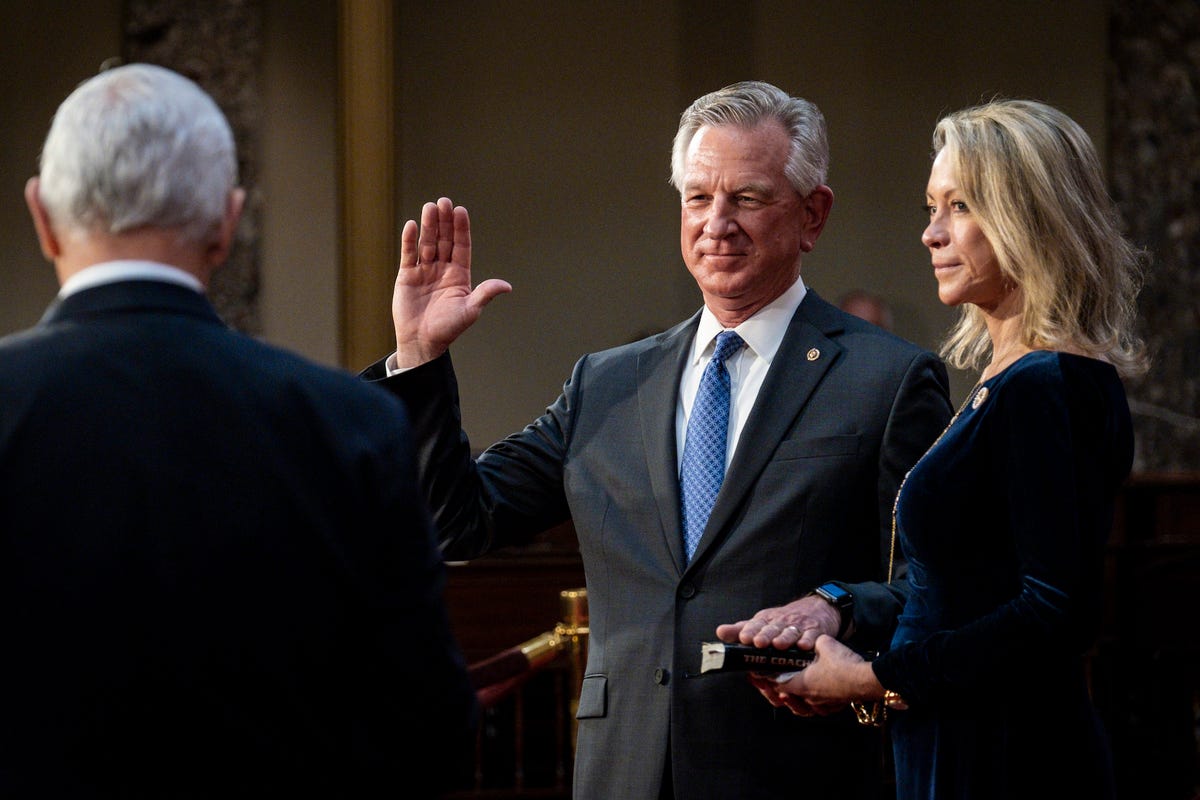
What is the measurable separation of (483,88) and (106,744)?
288 inches

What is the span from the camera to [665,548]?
2.33m

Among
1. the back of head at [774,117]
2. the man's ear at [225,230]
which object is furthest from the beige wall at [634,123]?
the man's ear at [225,230]

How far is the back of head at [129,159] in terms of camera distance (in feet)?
4.38

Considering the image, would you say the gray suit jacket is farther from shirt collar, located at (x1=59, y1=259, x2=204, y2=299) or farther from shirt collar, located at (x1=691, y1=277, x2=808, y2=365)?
shirt collar, located at (x1=59, y1=259, x2=204, y2=299)

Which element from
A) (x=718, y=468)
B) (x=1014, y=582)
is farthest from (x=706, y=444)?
(x=1014, y=582)

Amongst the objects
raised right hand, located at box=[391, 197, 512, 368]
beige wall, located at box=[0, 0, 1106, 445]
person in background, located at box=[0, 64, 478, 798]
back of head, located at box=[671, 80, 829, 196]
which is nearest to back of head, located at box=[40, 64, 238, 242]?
person in background, located at box=[0, 64, 478, 798]

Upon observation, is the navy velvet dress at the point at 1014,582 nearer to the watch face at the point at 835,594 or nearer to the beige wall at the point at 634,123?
the watch face at the point at 835,594

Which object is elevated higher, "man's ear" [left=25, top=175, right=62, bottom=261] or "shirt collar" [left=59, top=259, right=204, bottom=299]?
"man's ear" [left=25, top=175, right=62, bottom=261]

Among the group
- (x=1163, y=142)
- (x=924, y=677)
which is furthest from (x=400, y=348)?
(x=1163, y=142)

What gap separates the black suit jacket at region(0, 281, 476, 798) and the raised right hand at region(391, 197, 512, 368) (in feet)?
3.31

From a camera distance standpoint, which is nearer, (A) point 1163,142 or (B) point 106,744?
(B) point 106,744

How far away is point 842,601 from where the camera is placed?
7.20 ft

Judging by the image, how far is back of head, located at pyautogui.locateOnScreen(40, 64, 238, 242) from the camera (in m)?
1.34

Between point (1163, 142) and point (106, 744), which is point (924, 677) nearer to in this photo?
point (106, 744)
